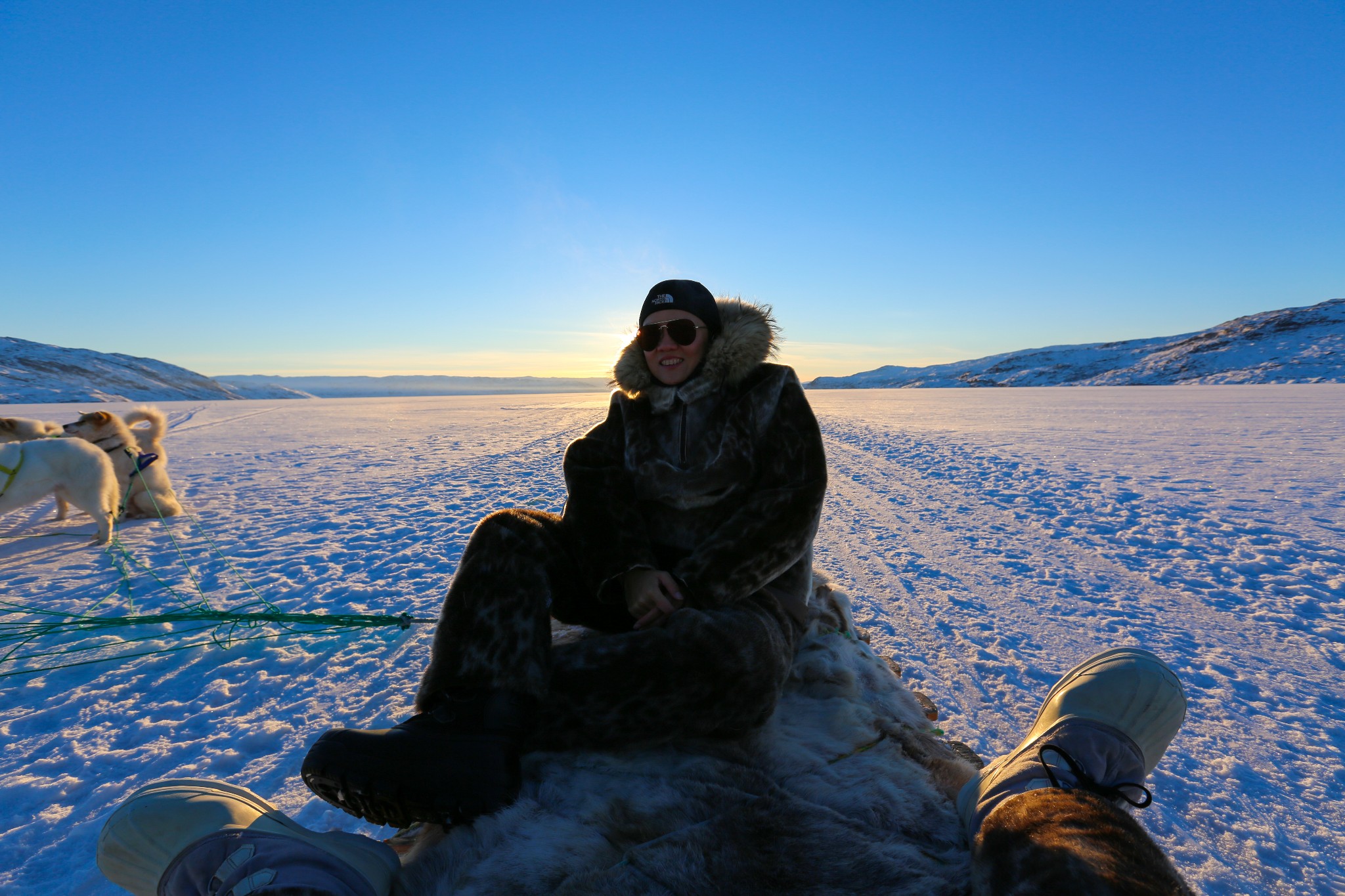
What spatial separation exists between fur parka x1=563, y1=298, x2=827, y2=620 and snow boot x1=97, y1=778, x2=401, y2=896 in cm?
108

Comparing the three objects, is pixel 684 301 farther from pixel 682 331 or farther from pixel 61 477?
pixel 61 477

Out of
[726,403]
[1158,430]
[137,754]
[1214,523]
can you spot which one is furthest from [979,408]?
[137,754]

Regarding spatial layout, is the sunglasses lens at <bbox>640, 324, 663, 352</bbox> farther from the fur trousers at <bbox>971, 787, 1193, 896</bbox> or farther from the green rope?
the green rope

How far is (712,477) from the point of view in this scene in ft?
7.35

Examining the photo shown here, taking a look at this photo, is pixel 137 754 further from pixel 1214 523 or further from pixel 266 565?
pixel 1214 523

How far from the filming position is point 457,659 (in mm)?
1749

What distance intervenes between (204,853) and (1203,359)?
101m

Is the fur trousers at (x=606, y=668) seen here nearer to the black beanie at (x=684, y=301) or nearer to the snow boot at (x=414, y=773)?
the snow boot at (x=414, y=773)

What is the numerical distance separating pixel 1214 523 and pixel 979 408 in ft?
59.9

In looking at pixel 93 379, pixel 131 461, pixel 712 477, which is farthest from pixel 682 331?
pixel 93 379

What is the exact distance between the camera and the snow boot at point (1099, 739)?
1382 mm

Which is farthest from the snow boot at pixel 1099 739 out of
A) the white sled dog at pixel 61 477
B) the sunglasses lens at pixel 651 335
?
the white sled dog at pixel 61 477

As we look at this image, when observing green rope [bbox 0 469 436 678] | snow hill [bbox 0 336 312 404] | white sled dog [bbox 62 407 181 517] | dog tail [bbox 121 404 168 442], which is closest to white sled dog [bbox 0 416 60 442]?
white sled dog [bbox 62 407 181 517]

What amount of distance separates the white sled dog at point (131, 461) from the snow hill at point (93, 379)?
45.1m
